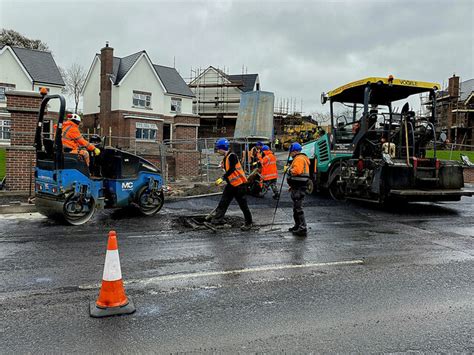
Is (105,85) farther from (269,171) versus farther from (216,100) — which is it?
(269,171)

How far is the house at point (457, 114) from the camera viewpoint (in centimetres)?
4278

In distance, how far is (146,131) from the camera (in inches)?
1423

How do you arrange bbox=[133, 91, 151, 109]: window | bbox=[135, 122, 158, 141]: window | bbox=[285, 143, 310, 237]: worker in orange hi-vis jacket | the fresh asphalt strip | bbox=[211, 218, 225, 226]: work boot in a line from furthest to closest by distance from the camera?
bbox=[133, 91, 151, 109]: window
bbox=[135, 122, 158, 141]: window
bbox=[211, 218, 225, 226]: work boot
bbox=[285, 143, 310, 237]: worker in orange hi-vis jacket
the fresh asphalt strip

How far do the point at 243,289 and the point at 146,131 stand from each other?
1301 inches

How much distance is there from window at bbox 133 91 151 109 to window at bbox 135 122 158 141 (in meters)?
1.98

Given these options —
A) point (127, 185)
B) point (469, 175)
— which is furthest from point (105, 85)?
point (127, 185)

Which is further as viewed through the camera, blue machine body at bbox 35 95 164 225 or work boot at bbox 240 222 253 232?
work boot at bbox 240 222 253 232

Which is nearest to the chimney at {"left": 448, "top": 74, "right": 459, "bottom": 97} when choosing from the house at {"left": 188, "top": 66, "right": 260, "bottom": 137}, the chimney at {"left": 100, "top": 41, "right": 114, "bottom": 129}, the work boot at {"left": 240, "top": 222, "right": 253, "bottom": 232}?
the house at {"left": 188, "top": 66, "right": 260, "bottom": 137}

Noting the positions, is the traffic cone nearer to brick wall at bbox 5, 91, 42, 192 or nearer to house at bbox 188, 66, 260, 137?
brick wall at bbox 5, 91, 42, 192

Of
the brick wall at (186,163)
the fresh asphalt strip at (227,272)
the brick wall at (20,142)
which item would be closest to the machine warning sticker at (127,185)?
the fresh asphalt strip at (227,272)

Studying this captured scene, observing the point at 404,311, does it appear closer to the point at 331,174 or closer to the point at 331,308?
the point at 331,308

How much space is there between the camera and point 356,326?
12.0 feet

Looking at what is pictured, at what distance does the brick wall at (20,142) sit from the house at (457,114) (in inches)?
1604

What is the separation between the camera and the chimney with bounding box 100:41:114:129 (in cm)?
3525
